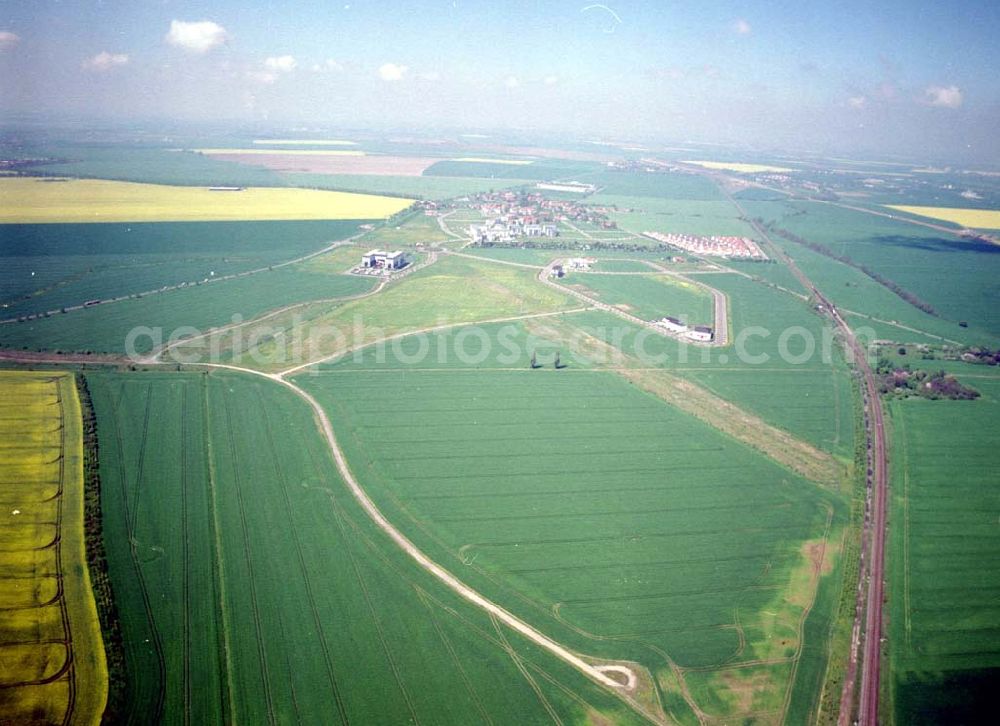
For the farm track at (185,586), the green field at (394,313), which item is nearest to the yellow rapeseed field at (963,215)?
the green field at (394,313)

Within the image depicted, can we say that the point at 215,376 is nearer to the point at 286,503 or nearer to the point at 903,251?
the point at 286,503

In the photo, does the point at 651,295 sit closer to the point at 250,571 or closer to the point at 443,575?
the point at 443,575

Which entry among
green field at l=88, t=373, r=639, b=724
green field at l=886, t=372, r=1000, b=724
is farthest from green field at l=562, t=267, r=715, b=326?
green field at l=88, t=373, r=639, b=724

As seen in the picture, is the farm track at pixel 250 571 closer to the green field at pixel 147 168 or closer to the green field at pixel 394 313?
the green field at pixel 394 313

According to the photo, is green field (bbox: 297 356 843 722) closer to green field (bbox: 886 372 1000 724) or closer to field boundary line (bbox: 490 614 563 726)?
field boundary line (bbox: 490 614 563 726)

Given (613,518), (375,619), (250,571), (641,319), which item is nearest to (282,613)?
(250,571)

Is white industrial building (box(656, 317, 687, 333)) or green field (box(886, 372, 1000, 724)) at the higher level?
white industrial building (box(656, 317, 687, 333))

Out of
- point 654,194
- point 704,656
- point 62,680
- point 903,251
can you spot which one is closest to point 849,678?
point 704,656
